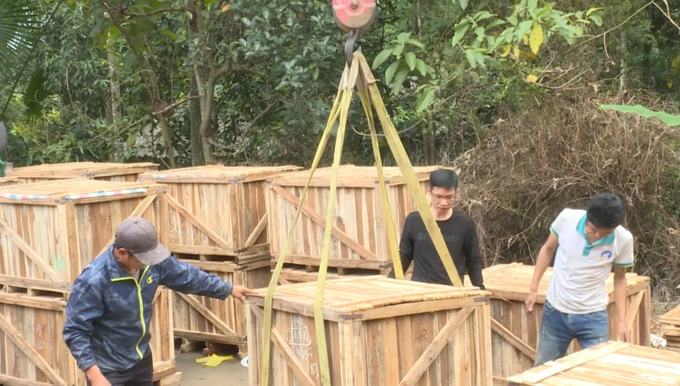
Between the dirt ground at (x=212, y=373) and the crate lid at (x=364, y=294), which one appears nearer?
the crate lid at (x=364, y=294)

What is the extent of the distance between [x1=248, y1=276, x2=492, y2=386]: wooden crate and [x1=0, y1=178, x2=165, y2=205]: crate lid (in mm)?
3058

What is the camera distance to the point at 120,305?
5.33 m

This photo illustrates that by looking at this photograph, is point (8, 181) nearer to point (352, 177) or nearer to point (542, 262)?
point (352, 177)

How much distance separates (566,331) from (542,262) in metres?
0.55

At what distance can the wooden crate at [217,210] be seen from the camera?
9672 mm

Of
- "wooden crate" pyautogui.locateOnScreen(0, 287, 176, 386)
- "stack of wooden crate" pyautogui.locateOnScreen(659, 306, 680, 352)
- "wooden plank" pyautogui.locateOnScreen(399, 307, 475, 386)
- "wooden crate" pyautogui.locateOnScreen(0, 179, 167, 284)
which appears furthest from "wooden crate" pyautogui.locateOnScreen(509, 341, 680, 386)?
"wooden crate" pyautogui.locateOnScreen(0, 287, 176, 386)

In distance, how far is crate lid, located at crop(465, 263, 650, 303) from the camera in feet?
24.1

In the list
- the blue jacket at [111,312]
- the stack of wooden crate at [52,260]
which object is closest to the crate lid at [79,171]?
the stack of wooden crate at [52,260]

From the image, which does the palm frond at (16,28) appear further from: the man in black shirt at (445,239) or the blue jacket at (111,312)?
the man in black shirt at (445,239)

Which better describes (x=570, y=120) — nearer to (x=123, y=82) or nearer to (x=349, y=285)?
(x=349, y=285)

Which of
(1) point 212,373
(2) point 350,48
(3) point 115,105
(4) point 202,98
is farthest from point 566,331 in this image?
(3) point 115,105

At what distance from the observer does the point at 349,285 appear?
215 inches

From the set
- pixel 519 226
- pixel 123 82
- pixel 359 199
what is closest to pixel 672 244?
pixel 519 226

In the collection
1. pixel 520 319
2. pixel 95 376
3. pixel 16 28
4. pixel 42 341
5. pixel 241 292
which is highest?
pixel 16 28
